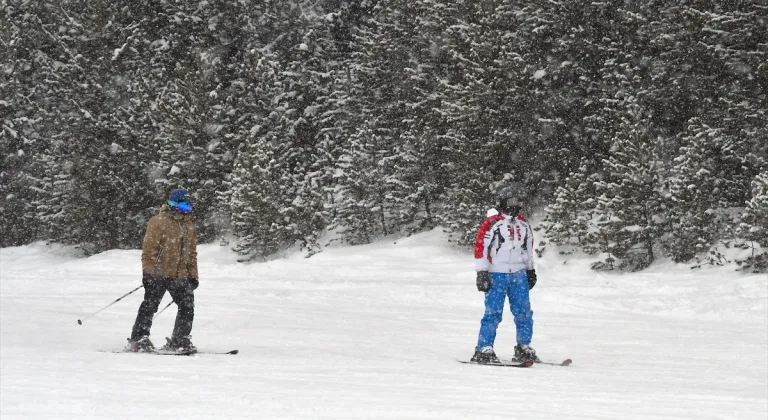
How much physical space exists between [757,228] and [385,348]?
1134 cm

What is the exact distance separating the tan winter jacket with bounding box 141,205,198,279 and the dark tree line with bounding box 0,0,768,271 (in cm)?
1351

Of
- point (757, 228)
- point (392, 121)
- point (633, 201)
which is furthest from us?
point (392, 121)

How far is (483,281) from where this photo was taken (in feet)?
28.5

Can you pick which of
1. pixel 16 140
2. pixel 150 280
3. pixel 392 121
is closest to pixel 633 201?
pixel 392 121

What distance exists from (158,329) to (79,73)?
1165 inches

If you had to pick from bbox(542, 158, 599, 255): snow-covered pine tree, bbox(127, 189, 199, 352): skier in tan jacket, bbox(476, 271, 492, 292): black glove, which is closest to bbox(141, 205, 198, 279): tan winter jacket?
bbox(127, 189, 199, 352): skier in tan jacket

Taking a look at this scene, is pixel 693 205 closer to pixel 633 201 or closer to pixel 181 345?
pixel 633 201

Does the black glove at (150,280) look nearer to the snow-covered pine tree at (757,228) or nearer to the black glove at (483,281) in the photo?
the black glove at (483,281)

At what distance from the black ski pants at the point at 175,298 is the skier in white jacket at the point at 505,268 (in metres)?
2.98

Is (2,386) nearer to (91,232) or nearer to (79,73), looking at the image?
(91,232)

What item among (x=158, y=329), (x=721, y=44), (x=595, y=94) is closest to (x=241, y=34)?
(x=595, y=94)

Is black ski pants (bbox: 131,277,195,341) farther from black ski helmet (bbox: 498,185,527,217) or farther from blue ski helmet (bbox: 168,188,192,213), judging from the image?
black ski helmet (bbox: 498,185,527,217)

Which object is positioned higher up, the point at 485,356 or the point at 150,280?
the point at 150,280

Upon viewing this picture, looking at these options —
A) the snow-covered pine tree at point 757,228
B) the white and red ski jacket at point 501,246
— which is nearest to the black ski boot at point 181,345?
the white and red ski jacket at point 501,246
